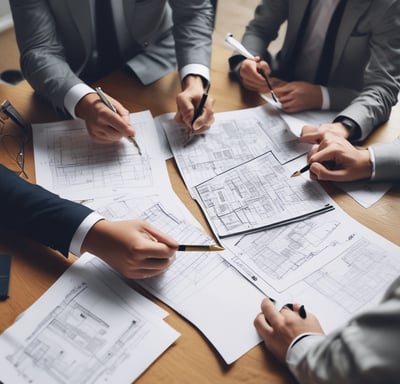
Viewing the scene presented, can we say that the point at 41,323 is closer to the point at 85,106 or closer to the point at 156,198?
the point at 156,198

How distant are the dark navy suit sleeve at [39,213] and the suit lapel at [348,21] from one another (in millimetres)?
864

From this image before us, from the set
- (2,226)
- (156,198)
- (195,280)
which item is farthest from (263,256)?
(2,226)

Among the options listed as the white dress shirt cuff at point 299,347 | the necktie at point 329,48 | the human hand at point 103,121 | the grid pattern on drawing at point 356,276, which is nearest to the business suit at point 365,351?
the white dress shirt cuff at point 299,347

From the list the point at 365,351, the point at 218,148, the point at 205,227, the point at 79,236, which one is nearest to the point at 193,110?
the point at 218,148

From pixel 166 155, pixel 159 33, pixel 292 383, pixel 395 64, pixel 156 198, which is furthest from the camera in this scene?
pixel 159 33

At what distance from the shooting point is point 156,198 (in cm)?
90

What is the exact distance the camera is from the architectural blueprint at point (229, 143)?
0.97 meters

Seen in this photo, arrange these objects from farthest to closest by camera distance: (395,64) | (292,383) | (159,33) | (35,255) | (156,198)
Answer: (159,33), (395,64), (156,198), (35,255), (292,383)

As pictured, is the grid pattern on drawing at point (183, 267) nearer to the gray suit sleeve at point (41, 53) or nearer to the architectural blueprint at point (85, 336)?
the architectural blueprint at point (85, 336)

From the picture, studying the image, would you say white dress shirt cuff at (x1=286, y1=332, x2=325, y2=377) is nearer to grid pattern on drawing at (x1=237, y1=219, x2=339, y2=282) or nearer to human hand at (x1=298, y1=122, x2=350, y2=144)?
grid pattern on drawing at (x1=237, y1=219, x2=339, y2=282)

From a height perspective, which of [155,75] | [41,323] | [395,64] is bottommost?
[41,323]

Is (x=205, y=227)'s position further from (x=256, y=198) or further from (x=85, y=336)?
(x=85, y=336)

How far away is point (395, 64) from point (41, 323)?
104cm

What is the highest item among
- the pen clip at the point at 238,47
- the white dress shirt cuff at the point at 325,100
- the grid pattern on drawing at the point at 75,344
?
the pen clip at the point at 238,47
